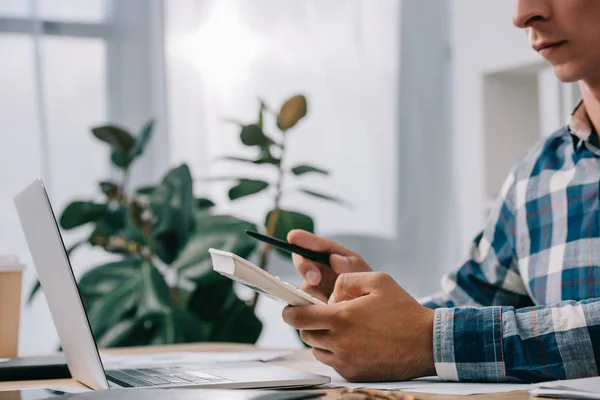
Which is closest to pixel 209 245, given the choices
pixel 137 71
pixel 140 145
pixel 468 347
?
pixel 140 145

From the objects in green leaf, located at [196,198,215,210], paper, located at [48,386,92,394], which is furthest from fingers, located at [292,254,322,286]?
green leaf, located at [196,198,215,210]

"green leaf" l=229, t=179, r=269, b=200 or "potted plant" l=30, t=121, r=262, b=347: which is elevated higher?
"green leaf" l=229, t=179, r=269, b=200

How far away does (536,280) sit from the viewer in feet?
4.05

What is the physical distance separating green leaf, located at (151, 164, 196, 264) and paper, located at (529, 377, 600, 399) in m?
1.15

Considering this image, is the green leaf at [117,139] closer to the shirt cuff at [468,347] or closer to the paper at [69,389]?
the paper at [69,389]

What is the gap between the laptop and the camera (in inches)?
30.2

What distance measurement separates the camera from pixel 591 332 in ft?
2.74

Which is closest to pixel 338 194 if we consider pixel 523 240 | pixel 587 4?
pixel 523 240

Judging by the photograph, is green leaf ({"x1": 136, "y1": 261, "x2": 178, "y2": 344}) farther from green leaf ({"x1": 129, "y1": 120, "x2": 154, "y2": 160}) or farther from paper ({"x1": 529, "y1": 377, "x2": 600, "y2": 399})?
paper ({"x1": 529, "y1": 377, "x2": 600, "y2": 399})

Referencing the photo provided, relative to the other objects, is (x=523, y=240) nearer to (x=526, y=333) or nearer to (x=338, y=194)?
(x=526, y=333)

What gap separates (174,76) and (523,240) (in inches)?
58.1

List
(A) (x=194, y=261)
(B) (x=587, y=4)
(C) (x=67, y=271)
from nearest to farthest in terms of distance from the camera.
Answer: (C) (x=67, y=271)
(B) (x=587, y=4)
(A) (x=194, y=261)

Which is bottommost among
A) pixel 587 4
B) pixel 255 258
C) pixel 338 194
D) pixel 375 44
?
pixel 255 258

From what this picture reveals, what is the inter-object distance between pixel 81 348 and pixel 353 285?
288 millimetres
